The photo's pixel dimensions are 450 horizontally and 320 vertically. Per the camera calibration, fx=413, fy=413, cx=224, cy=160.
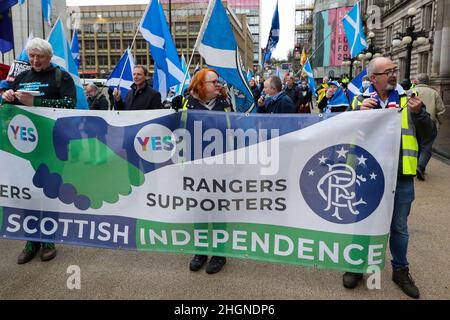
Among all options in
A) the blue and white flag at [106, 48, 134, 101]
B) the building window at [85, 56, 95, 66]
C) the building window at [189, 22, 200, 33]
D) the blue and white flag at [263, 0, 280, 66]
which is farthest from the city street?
the building window at [85, 56, 95, 66]

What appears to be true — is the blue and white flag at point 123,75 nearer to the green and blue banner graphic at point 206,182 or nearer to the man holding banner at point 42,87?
the man holding banner at point 42,87

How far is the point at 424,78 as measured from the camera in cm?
827

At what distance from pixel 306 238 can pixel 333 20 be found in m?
54.4

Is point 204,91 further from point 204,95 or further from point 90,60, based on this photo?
point 90,60

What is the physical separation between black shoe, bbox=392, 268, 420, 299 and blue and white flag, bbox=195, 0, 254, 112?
2.66 metres

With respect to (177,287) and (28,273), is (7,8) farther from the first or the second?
(177,287)

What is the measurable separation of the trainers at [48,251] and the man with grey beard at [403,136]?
2658 mm

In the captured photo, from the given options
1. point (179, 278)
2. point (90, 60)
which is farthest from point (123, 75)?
point (90, 60)

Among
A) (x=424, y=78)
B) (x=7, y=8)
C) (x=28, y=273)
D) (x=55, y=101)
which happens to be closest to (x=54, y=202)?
(x=28, y=273)

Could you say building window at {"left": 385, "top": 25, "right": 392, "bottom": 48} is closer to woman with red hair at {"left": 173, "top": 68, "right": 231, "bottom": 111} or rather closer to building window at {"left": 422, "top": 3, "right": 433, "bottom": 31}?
building window at {"left": 422, "top": 3, "right": 433, "bottom": 31}

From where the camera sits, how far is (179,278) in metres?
3.51

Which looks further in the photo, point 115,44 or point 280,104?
point 115,44

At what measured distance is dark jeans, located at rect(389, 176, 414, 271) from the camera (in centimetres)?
314

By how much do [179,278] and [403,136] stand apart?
2127mm
